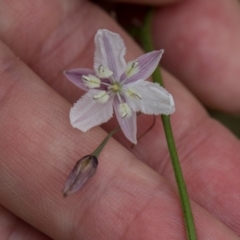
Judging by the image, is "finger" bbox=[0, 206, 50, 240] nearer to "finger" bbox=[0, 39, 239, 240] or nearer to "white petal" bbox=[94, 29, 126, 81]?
"finger" bbox=[0, 39, 239, 240]

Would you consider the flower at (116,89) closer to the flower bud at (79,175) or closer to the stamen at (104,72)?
the stamen at (104,72)

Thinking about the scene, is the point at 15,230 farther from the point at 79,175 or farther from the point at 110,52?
the point at 110,52

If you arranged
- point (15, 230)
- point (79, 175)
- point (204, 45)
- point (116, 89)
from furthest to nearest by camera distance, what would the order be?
point (204, 45) → point (15, 230) → point (116, 89) → point (79, 175)

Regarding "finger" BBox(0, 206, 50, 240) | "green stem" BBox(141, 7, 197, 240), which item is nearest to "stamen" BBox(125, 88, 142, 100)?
"green stem" BBox(141, 7, 197, 240)

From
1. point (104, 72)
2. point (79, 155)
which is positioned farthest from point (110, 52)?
point (79, 155)

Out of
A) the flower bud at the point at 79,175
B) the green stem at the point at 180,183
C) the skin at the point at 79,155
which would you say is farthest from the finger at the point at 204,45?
the flower bud at the point at 79,175

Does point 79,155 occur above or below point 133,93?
below

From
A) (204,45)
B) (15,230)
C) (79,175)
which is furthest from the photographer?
(204,45)
